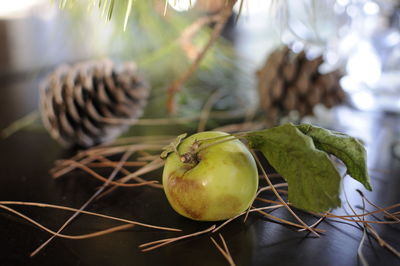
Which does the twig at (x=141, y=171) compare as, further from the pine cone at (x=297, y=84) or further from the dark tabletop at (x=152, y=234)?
the pine cone at (x=297, y=84)

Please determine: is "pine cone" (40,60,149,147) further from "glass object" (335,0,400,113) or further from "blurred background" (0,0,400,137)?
"glass object" (335,0,400,113)

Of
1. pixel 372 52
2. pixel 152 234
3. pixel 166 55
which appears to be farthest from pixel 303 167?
pixel 166 55

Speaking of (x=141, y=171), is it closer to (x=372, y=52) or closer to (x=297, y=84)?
(x=297, y=84)

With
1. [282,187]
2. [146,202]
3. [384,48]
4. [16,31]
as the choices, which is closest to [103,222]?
[146,202]

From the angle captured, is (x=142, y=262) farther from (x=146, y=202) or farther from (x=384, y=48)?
(x=384, y=48)

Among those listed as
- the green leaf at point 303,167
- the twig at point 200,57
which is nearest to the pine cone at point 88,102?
the twig at point 200,57

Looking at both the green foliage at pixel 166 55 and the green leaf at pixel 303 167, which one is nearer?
the green leaf at pixel 303 167
